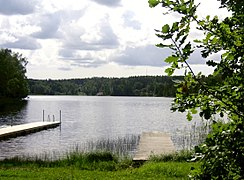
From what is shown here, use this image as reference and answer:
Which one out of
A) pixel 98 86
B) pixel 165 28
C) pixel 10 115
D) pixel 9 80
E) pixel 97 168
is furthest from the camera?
pixel 98 86

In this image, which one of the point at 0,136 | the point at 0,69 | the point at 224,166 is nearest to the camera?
the point at 224,166

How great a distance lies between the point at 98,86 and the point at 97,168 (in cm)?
17057

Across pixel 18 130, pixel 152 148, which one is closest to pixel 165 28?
pixel 152 148

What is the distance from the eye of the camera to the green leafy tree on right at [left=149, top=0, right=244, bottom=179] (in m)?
1.87

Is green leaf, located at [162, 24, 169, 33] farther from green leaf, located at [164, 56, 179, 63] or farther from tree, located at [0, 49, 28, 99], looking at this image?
tree, located at [0, 49, 28, 99]

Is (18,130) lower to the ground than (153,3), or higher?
lower

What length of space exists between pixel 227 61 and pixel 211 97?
0.66 ft

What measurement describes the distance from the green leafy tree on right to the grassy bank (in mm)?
6719

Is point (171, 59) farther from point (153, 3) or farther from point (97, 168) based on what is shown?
point (97, 168)

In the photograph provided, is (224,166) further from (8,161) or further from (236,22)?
(8,161)

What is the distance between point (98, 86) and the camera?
183500 millimetres

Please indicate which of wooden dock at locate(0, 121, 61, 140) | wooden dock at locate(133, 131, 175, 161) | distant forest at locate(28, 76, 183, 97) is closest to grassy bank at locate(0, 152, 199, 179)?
wooden dock at locate(133, 131, 175, 161)

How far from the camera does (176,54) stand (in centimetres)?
191

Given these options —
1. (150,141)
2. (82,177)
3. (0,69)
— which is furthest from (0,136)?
(0,69)
